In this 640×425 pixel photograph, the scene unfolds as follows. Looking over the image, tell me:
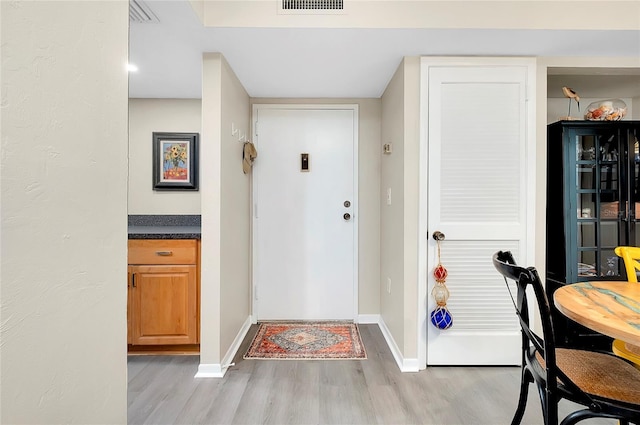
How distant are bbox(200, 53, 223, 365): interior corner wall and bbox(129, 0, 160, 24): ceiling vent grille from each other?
0.42m

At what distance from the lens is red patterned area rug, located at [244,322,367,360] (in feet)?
8.05

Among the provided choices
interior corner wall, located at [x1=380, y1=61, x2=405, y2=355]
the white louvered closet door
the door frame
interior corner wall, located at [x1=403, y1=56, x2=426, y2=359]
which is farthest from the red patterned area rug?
the white louvered closet door

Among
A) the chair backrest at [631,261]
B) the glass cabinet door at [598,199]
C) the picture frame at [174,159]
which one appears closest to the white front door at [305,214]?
the picture frame at [174,159]

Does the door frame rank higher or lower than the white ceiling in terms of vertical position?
lower

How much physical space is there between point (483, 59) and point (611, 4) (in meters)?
0.70

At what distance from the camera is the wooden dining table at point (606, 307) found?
3.23 ft

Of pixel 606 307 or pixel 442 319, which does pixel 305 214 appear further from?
pixel 606 307

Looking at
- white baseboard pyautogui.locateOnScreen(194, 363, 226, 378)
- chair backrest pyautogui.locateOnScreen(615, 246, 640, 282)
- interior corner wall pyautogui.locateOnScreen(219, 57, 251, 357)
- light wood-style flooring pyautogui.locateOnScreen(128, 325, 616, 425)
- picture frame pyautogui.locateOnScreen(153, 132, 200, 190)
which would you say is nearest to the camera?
chair backrest pyautogui.locateOnScreen(615, 246, 640, 282)

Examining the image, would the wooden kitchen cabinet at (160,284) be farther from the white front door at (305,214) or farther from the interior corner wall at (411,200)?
the interior corner wall at (411,200)

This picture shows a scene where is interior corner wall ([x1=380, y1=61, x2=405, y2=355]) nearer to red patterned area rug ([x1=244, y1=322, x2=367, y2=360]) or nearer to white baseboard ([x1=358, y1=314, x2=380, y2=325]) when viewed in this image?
white baseboard ([x1=358, y1=314, x2=380, y2=325])

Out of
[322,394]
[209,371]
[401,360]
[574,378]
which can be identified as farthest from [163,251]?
[574,378]

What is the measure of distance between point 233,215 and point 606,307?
218 cm

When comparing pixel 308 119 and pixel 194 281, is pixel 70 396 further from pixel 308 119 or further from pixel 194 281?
pixel 308 119

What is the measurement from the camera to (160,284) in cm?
236
